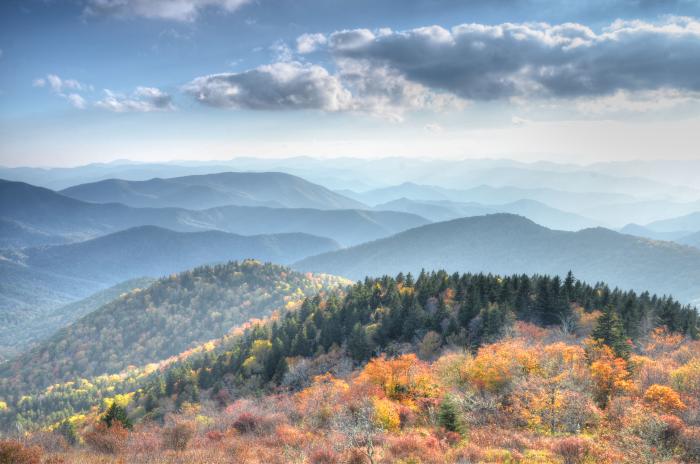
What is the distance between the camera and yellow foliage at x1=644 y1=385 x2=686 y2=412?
3438cm

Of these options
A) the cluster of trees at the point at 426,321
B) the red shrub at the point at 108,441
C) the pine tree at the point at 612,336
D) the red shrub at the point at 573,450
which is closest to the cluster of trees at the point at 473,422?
the red shrub at the point at 573,450

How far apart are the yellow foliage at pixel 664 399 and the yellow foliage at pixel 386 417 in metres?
22.7

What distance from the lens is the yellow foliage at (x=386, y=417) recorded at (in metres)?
39.0

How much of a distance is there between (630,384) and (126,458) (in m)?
47.2

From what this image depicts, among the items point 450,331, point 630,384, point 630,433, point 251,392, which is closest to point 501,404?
point 630,384

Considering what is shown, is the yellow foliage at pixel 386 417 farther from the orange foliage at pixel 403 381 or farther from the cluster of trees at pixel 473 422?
the orange foliage at pixel 403 381

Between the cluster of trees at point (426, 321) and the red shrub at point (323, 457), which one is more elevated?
the red shrub at point (323, 457)

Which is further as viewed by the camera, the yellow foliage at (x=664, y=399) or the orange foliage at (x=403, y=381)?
the orange foliage at (x=403, y=381)

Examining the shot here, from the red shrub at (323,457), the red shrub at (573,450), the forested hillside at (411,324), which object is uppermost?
the red shrub at (573,450)

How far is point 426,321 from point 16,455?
80182 mm

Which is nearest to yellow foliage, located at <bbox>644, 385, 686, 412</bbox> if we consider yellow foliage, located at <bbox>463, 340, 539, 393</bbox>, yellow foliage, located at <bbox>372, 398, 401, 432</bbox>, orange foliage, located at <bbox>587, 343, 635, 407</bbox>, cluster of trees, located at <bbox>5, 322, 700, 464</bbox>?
cluster of trees, located at <bbox>5, 322, 700, 464</bbox>

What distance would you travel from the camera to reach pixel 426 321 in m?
94.9

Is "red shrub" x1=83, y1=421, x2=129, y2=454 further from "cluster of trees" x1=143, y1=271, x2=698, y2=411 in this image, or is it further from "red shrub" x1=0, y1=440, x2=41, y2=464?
"cluster of trees" x1=143, y1=271, x2=698, y2=411

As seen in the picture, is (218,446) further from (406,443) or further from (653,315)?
(653,315)
